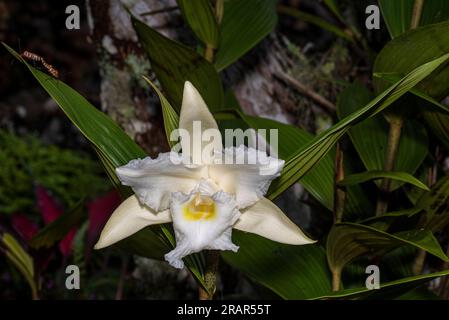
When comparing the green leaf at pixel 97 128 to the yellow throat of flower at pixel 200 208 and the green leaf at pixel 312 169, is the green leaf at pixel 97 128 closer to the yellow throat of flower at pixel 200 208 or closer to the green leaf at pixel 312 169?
the yellow throat of flower at pixel 200 208

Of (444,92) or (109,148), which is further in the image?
(444,92)

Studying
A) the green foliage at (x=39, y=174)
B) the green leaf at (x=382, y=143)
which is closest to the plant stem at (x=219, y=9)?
the green leaf at (x=382, y=143)

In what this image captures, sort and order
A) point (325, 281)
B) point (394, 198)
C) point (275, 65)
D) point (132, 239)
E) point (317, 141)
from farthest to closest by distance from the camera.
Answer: point (275, 65) → point (394, 198) → point (325, 281) → point (132, 239) → point (317, 141)

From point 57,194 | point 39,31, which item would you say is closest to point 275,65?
point 57,194

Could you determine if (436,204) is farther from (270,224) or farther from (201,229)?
(201,229)

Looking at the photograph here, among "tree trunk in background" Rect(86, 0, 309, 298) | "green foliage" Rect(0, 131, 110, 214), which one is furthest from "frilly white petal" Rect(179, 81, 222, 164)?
"green foliage" Rect(0, 131, 110, 214)

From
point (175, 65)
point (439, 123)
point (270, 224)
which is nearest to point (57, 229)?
point (175, 65)

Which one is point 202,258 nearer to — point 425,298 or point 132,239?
point 132,239
